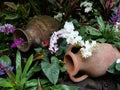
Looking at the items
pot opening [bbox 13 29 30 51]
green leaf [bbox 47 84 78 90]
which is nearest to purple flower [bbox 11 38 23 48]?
pot opening [bbox 13 29 30 51]

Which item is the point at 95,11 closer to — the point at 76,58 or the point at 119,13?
the point at 119,13

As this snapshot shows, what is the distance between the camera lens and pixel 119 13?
2617mm

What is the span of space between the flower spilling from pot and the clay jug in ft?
0.75

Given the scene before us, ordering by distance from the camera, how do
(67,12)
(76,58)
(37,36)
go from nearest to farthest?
1. (76,58)
2. (37,36)
3. (67,12)

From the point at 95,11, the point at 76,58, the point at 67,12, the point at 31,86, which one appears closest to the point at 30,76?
the point at 31,86

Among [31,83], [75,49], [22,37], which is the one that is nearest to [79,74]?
[75,49]

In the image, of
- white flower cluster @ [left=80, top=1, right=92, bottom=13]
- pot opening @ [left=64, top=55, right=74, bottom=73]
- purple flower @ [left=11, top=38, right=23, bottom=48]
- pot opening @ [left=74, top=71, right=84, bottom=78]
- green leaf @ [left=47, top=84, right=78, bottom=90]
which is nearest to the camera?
green leaf @ [left=47, top=84, right=78, bottom=90]

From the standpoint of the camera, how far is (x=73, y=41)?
8.46 feet

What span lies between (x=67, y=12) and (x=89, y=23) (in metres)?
0.25

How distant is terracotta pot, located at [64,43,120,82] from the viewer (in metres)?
2.55

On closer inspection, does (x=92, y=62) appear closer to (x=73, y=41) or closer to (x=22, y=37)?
(x=73, y=41)

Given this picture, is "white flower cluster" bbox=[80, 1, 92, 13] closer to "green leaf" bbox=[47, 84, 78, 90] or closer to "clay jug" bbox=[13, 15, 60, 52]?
"clay jug" bbox=[13, 15, 60, 52]

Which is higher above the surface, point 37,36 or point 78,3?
point 78,3

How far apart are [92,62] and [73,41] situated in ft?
0.77
